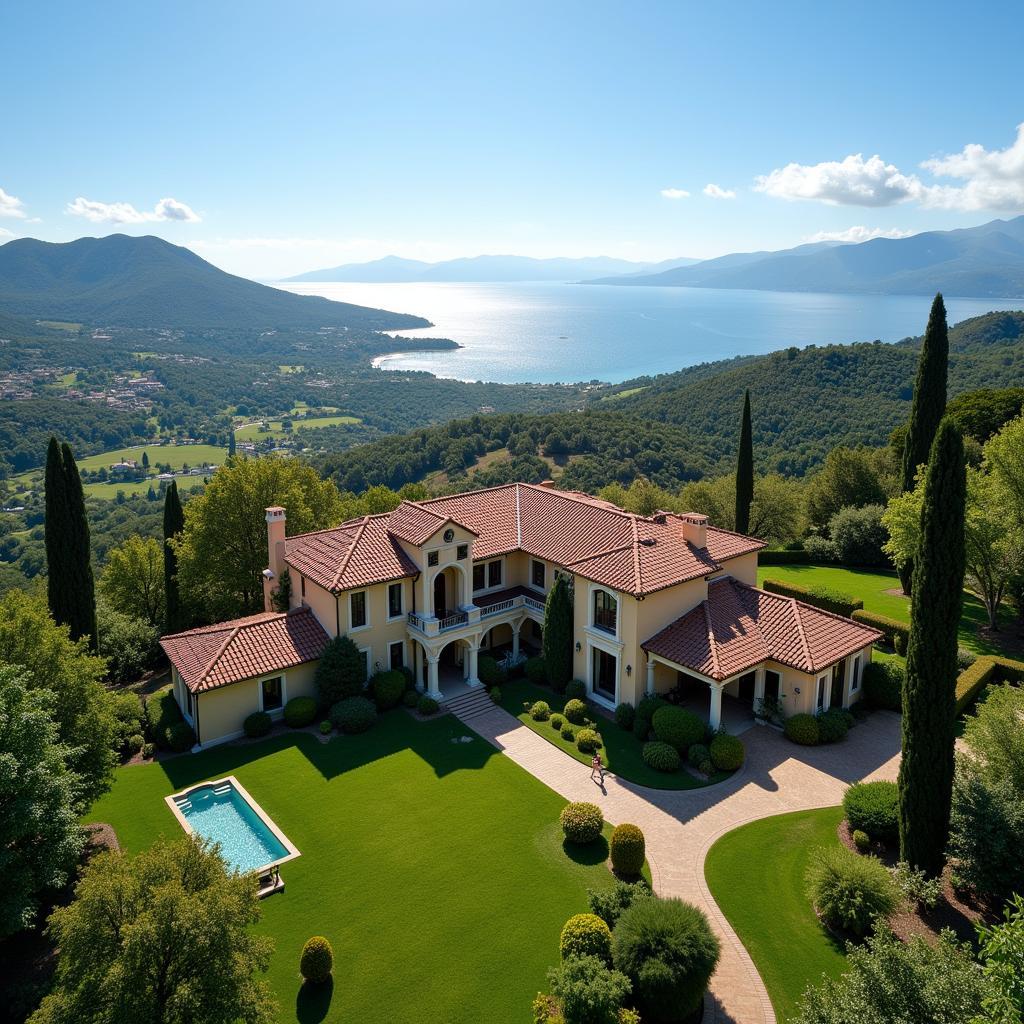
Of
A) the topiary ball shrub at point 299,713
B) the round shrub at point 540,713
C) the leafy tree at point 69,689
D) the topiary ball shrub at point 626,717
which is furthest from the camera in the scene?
the round shrub at point 540,713

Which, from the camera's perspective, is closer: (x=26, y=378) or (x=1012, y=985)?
(x=1012, y=985)

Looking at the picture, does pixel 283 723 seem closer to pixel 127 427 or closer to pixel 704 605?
pixel 704 605

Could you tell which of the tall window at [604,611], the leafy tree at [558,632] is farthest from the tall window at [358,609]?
the tall window at [604,611]

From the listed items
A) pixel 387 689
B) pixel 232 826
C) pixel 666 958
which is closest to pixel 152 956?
pixel 666 958

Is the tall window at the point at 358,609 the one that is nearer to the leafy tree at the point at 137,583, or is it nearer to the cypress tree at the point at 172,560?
the cypress tree at the point at 172,560

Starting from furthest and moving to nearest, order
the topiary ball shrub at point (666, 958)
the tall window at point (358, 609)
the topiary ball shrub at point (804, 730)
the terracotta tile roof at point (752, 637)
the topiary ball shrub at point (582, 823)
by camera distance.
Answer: the tall window at point (358, 609) < the terracotta tile roof at point (752, 637) < the topiary ball shrub at point (804, 730) < the topiary ball shrub at point (582, 823) < the topiary ball shrub at point (666, 958)

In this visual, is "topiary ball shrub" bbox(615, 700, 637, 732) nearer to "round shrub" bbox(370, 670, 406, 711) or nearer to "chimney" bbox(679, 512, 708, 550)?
"chimney" bbox(679, 512, 708, 550)

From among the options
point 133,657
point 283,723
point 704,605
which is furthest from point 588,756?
point 133,657
